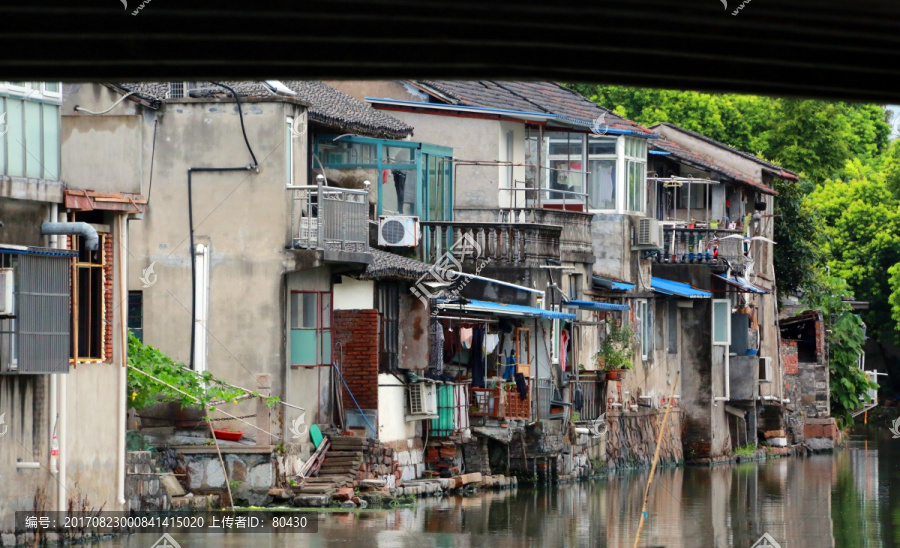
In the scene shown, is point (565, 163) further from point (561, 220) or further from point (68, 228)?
point (68, 228)

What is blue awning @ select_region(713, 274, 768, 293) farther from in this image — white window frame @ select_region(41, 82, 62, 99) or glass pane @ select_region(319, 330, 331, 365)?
white window frame @ select_region(41, 82, 62, 99)

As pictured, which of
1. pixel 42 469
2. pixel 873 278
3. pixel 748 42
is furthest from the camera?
pixel 873 278

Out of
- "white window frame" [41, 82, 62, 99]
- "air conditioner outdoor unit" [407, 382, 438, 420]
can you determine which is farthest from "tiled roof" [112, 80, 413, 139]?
"air conditioner outdoor unit" [407, 382, 438, 420]

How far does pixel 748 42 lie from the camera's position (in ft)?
39.2

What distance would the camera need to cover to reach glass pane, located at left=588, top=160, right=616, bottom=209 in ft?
130

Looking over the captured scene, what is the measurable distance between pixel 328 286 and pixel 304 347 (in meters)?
1.33

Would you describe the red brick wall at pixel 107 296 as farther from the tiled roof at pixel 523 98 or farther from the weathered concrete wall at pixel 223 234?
the tiled roof at pixel 523 98

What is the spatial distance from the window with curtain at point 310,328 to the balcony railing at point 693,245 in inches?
652

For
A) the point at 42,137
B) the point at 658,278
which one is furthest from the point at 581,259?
the point at 42,137

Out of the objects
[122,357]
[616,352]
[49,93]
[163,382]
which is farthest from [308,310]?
[616,352]

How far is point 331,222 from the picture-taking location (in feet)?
95.0

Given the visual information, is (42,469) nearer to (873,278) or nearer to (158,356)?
(158,356)

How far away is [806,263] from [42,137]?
1490 inches

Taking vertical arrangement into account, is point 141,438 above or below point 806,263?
below
